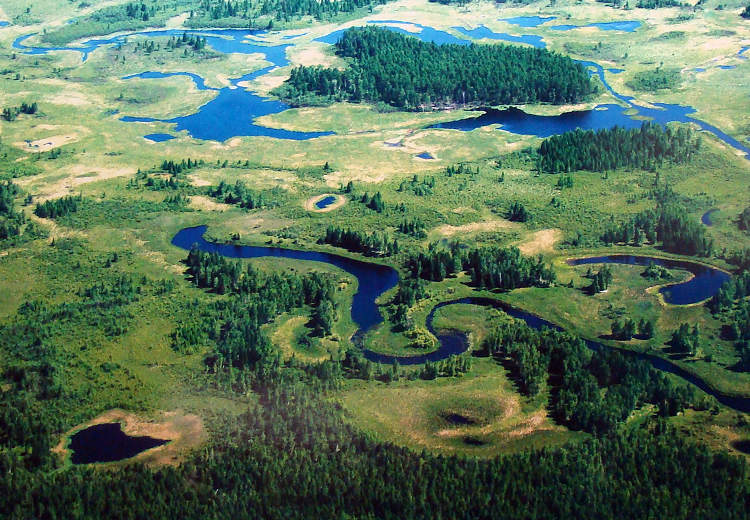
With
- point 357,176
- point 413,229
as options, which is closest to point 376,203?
point 413,229

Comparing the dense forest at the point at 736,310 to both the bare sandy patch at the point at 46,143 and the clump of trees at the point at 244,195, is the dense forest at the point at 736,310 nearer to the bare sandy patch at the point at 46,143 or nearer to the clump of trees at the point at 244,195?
the clump of trees at the point at 244,195

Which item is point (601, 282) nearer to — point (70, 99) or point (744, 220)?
point (744, 220)

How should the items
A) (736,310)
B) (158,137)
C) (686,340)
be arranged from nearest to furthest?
(686,340) < (736,310) < (158,137)

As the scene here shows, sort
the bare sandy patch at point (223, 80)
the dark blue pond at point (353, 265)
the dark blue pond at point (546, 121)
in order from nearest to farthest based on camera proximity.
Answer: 1. the dark blue pond at point (353, 265)
2. the dark blue pond at point (546, 121)
3. the bare sandy patch at point (223, 80)

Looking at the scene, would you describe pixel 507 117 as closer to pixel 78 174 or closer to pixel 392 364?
pixel 78 174

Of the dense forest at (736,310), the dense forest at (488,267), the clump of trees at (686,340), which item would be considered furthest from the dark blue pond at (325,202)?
the clump of trees at (686,340)

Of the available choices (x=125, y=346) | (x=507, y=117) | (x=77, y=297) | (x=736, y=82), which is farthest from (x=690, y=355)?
(x=736, y=82)

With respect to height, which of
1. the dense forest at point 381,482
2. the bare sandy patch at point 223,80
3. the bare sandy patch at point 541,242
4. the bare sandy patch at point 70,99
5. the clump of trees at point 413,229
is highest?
the bare sandy patch at point 223,80
